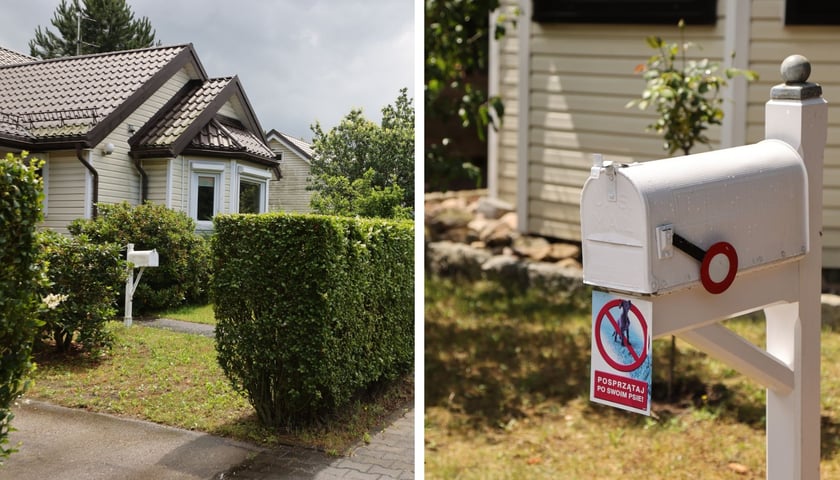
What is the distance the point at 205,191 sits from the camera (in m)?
2.68

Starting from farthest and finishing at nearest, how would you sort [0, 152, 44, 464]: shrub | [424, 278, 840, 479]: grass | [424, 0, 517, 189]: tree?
[424, 0, 517, 189]: tree → [424, 278, 840, 479]: grass → [0, 152, 44, 464]: shrub

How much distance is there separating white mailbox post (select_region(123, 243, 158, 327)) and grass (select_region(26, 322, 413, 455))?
0.06m

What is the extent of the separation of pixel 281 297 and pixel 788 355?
1.89m

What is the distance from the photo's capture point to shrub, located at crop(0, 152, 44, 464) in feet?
7.12

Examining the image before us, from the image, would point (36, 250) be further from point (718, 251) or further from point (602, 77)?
point (602, 77)

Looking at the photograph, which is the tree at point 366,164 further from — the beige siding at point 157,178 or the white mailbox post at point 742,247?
the white mailbox post at point 742,247

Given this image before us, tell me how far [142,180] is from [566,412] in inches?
78.6

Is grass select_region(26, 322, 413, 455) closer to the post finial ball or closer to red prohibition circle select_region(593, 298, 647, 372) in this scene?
red prohibition circle select_region(593, 298, 647, 372)

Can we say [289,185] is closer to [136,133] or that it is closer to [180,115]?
[180,115]

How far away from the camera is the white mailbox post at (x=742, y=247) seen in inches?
43.6

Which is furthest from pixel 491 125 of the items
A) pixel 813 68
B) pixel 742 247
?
pixel 742 247

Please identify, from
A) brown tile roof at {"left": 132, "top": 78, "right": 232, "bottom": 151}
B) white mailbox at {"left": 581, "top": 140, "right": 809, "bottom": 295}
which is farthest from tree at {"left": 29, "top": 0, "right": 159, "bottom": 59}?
white mailbox at {"left": 581, "top": 140, "right": 809, "bottom": 295}

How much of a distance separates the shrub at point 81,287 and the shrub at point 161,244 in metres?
0.05

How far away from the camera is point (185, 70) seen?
262 centimetres
